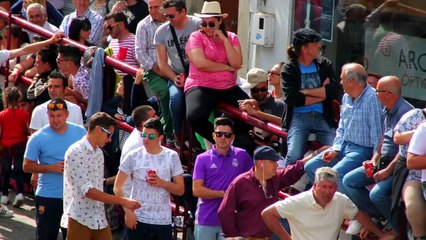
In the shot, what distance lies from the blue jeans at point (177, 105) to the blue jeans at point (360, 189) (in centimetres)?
224

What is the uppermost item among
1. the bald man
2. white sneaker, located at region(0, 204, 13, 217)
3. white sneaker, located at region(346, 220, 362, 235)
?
the bald man

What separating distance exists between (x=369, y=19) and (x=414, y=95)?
1.19 metres

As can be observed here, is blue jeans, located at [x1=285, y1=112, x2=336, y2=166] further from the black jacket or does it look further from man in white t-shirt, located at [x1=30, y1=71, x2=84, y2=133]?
man in white t-shirt, located at [x1=30, y1=71, x2=84, y2=133]

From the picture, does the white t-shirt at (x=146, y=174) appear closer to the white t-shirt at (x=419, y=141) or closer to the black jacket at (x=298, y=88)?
the black jacket at (x=298, y=88)

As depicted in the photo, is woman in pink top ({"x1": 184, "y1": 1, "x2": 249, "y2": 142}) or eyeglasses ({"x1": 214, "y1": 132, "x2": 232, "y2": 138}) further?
woman in pink top ({"x1": 184, "y1": 1, "x2": 249, "y2": 142})

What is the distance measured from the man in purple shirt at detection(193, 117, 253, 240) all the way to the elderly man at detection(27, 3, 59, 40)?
405cm

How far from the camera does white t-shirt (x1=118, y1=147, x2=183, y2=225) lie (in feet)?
37.4

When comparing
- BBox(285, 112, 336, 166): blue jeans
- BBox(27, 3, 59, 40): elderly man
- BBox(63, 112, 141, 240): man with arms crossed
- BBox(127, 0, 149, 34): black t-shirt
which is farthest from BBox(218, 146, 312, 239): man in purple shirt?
BBox(27, 3, 59, 40): elderly man

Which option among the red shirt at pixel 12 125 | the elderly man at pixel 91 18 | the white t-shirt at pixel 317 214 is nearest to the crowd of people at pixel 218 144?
the white t-shirt at pixel 317 214

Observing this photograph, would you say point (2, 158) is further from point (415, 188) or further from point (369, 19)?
point (415, 188)

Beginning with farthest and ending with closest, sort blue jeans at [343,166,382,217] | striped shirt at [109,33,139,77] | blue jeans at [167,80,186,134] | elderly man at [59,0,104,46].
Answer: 1. elderly man at [59,0,104,46]
2. striped shirt at [109,33,139,77]
3. blue jeans at [167,80,186,134]
4. blue jeans at [343,166,382,217]

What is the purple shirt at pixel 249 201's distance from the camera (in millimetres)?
11023

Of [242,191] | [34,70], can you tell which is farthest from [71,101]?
[242,191]

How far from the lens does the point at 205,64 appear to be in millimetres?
11922
